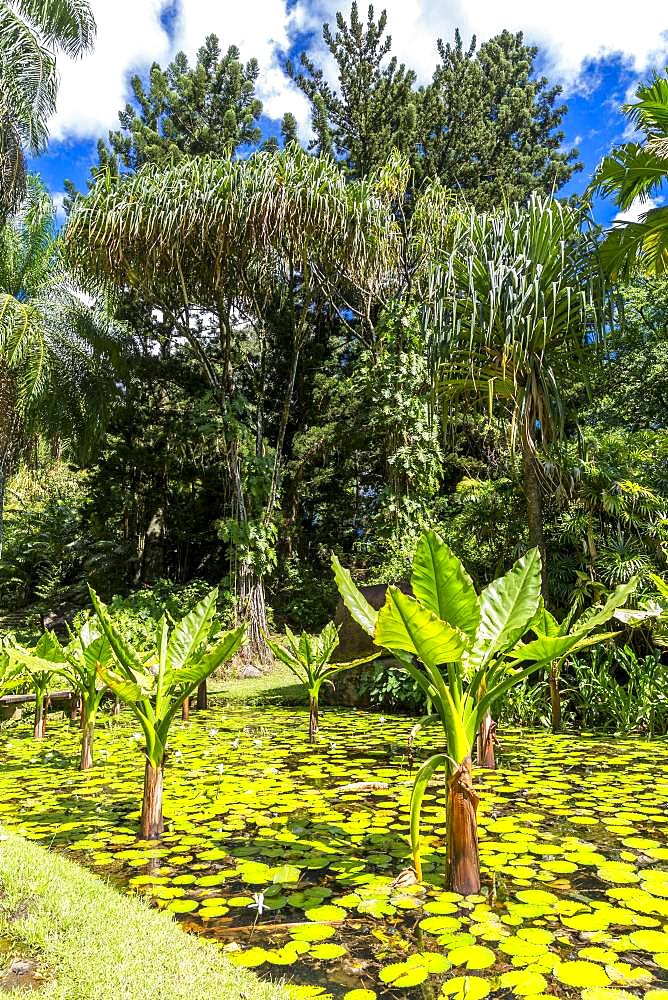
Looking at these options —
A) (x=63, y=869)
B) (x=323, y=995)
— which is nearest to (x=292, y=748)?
(x=63, y=869)

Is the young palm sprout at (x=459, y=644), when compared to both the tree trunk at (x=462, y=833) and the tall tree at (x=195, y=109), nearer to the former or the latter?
the tree trunk at (x=462, y=833)

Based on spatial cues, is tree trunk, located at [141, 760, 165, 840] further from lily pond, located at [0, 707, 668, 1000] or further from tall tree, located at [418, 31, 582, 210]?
tall tree, located at [418, 31, 582, 210]

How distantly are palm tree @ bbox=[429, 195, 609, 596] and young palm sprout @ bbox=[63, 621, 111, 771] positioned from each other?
3.72 meters

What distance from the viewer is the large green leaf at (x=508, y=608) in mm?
2109

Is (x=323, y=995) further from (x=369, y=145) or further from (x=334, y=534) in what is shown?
(x=369, y=145)

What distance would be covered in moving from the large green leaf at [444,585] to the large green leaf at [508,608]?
0.12 metres

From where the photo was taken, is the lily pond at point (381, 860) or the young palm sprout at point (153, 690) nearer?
the lily pond at point (381, 860)

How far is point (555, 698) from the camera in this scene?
4.47m

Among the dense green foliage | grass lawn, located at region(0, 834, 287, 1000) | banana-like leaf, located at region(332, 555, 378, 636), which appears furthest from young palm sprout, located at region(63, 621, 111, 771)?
the dense green foliage

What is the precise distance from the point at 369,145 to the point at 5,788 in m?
13.9

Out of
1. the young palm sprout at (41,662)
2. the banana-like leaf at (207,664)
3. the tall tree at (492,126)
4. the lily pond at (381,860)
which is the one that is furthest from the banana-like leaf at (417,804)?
the tall tree at (492,126)

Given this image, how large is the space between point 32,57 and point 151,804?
1228 centimetres

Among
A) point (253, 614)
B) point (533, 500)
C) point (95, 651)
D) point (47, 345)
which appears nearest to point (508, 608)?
point (95, 651)

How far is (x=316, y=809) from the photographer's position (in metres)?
2.87
